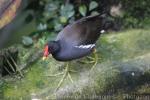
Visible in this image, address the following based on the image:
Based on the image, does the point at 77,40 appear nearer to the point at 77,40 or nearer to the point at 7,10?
the point at 77,40

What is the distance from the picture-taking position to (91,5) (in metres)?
4.45

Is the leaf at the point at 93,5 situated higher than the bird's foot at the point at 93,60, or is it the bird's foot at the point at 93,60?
the leaf at the point at 93,5

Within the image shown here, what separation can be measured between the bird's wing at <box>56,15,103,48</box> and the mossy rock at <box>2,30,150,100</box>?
0.97ft

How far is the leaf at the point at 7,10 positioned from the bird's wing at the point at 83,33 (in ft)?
1.74

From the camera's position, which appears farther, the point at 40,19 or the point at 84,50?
the point at 40,19

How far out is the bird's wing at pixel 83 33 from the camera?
3.81m

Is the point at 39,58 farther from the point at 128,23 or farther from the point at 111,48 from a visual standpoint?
the point at 128,23

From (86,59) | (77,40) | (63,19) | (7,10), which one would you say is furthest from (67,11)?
(7,10)

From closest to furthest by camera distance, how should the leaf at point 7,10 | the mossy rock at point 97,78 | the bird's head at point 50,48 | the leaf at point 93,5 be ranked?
the leaf at point 7,10, the bird's head at point 50,48, the mossy rock at point 97,78, the leaf at point 93,5

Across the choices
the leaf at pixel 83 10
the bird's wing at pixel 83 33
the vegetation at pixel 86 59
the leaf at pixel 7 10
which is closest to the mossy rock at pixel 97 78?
the vegetation at pixel 86 59

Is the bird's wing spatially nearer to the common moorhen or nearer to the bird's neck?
the common moorhen

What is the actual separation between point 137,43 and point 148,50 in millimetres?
157

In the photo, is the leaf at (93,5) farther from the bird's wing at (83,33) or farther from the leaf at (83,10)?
the bird's wing at (83,33)

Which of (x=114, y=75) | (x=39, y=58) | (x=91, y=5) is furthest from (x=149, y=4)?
(x=39, y=58)
